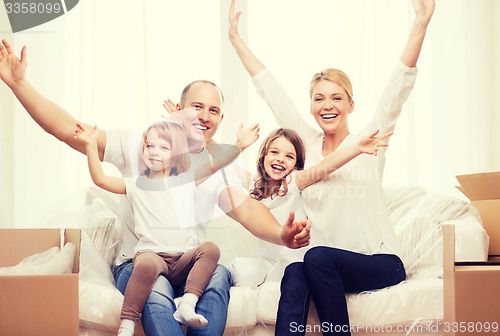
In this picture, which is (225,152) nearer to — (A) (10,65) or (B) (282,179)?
(B) (282,179)

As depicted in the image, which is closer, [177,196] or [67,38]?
[177,196]

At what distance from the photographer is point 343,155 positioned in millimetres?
1998

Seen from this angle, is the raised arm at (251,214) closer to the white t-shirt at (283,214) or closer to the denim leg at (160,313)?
the white t-shirt at (283,214)

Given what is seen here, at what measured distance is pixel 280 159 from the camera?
2.09 m

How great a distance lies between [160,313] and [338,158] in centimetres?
65

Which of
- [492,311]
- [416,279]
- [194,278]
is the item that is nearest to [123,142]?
[194,278]

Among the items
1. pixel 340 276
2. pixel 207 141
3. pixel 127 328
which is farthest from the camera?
pixel 207 141

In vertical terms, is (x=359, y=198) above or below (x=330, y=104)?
below

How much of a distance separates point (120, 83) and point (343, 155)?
3.34ft

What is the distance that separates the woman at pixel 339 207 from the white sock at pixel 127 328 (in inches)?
14.0

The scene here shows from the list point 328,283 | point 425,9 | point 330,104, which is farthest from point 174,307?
point 425,9

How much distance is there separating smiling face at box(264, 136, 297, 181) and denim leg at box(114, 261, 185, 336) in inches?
18.2

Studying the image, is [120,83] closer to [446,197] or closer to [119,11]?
[119,11]

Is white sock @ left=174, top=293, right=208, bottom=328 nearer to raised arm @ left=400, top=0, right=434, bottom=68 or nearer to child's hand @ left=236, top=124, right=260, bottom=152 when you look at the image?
child's hand @ left=236, top=124, right=260, bottom=152
